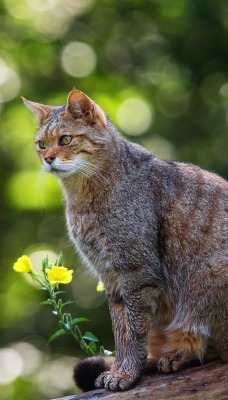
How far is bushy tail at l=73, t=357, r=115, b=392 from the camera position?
5.97 metres

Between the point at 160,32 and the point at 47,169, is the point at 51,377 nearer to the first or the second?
the point at 160,32

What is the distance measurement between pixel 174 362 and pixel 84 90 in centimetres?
720

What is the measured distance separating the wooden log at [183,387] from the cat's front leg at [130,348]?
6 cm

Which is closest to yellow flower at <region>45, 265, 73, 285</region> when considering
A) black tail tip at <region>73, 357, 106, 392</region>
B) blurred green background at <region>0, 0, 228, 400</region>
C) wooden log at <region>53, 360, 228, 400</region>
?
black tail tip at <region>73, 357, 106, 392</region>

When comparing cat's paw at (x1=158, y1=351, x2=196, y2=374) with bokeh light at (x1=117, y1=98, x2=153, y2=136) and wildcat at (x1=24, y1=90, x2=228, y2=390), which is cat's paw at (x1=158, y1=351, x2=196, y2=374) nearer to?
wildcat at (x1=24, y1=90, x2=228, y2=390)

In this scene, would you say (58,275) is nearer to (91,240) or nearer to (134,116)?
(91,240)

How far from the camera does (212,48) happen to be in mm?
12977

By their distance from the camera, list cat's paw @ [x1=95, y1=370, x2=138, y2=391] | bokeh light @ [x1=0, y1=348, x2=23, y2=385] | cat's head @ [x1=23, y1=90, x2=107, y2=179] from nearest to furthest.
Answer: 1. cat's paw @ [x1=95, y1=370, x2=138, y2=391]
2. cat's head @ [x1=23, y1=90, x2=107, y2=179]
3. bokeh light @ [x1=0, y1=348, x2=23, y2=385]

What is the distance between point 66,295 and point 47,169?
5.72 meters

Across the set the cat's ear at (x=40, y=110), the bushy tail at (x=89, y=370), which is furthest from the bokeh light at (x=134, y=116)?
the bushy tail at (x=89, y=370)

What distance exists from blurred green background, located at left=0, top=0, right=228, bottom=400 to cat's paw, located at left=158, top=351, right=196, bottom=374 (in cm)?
527

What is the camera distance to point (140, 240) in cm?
598

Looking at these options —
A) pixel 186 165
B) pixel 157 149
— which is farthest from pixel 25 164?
pixel 186 165

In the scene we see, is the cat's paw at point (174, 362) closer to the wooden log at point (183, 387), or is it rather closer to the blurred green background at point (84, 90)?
the wooden log at point (183, 387)
